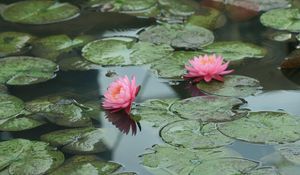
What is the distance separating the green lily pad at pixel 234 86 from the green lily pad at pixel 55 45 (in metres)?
0.60

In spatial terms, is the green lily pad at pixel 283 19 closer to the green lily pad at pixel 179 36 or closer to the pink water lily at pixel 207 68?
the green lily pad at pixel 179 36

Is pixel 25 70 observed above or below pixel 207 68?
below

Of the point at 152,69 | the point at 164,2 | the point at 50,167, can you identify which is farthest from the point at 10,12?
the point at 50,167

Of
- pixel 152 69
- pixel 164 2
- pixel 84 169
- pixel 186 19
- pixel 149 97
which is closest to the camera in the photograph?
pixel 84 169

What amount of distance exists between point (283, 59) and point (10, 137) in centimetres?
102

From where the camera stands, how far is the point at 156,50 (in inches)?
98.0

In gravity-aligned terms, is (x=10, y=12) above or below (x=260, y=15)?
below

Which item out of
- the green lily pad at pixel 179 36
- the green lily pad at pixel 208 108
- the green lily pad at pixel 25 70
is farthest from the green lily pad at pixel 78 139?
the green lily pad at pixel 179 36

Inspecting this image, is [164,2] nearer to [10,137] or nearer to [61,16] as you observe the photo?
[61,16]

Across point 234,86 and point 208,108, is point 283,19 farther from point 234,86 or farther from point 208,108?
point 208,108

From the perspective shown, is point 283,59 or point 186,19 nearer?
point 283,59

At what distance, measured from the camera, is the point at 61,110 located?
2.11 meters

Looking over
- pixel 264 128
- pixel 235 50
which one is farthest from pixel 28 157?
pixel 235 50

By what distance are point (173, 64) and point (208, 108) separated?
0.37 m
